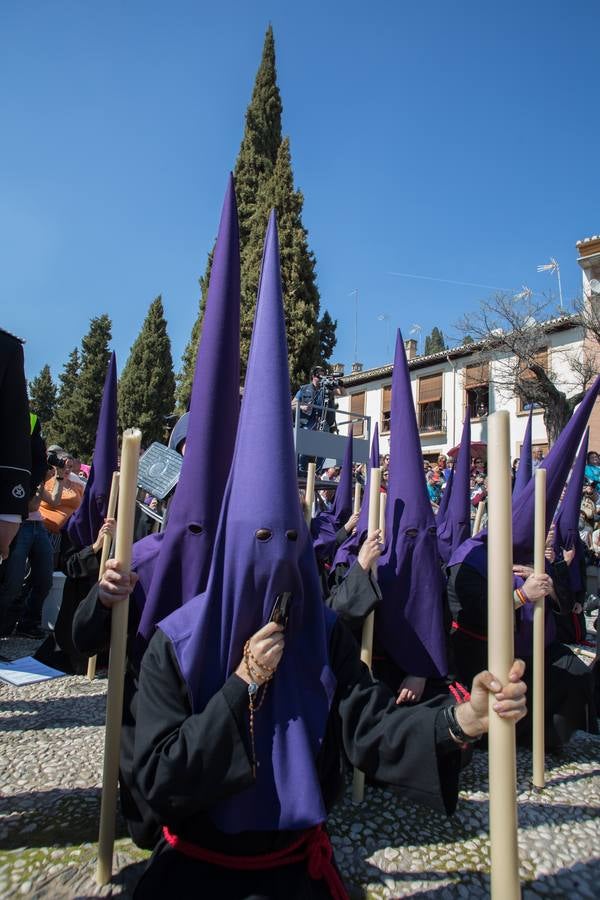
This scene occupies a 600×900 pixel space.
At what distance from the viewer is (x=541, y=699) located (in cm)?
336

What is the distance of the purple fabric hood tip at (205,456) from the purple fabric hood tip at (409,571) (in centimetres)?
138

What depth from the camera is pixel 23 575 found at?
18.0 feet

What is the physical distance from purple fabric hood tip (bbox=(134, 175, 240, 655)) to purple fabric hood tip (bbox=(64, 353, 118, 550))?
1728mm

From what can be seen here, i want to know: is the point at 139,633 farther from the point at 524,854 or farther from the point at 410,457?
the point at 524,854

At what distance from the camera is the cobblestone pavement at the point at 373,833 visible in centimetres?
234

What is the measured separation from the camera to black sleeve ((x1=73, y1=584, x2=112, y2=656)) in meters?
2.24

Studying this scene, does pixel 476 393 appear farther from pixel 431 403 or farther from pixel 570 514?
pixel 570 514

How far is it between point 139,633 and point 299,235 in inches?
823

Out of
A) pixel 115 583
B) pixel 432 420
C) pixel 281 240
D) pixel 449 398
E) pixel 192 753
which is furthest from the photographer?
pixel 432 420

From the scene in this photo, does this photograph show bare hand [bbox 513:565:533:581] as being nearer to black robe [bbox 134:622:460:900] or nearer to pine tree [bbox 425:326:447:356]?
black robe [bbox 134:622:460:900]

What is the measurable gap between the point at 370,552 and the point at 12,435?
6.47 feet

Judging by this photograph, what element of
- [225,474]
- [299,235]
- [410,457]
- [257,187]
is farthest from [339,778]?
[257,187]

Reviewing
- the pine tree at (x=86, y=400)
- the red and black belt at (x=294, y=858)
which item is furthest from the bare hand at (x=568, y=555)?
the pine tree at (x=86, y=400)

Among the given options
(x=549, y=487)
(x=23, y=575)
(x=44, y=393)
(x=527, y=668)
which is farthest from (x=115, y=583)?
(x=44, y=393)
